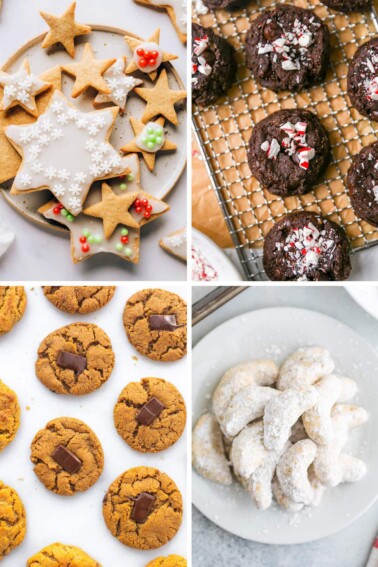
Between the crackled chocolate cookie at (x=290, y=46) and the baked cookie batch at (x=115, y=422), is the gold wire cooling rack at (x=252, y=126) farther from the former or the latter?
the baked cookie batch at (x=115, y=422)

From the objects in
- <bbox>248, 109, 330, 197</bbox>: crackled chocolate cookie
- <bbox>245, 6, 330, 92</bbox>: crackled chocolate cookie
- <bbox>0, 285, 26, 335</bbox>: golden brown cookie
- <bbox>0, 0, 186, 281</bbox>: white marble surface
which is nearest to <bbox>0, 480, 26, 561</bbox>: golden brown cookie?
<bbox>0, 285, 26, 335</bbox>: golden brown cookie

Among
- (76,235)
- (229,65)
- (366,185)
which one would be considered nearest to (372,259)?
(366,185)

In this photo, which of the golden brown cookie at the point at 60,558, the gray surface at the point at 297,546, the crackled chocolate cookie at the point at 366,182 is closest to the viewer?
the golden brown cookie at the point at 60,558

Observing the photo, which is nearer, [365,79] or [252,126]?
[365,79]

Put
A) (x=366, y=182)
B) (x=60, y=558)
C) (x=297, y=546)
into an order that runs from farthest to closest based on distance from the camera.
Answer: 1. (x=297, y=546)
2. (x=366, y=182)
3. (x=60, y=558)

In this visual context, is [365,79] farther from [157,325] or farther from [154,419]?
[154,419]

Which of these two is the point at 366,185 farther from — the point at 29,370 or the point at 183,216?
the point at 29,370

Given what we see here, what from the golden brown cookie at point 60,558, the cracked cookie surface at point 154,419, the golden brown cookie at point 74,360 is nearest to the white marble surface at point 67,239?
the golden brown cookie at point 74,360

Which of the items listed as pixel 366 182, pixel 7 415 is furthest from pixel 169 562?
pixel 366 182
